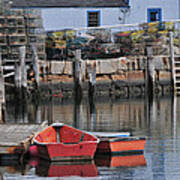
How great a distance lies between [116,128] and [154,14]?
24.7 meters

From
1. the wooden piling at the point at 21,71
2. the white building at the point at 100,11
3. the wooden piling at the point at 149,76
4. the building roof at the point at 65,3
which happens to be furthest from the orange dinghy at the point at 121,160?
the building roof at the point at 65,3

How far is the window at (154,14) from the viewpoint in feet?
160

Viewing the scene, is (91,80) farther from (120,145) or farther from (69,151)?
(69,151)

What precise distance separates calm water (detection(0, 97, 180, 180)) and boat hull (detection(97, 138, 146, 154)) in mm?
313

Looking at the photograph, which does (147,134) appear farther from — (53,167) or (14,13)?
(14,13)

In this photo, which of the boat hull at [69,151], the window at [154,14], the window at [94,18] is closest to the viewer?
the boat hull at [69,151]

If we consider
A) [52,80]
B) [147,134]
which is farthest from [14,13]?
[147,134]

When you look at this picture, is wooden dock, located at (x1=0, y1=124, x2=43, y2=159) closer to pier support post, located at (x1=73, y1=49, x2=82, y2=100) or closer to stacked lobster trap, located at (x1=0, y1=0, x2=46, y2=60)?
pier support post, located at (x1=73, y1=49, x2=82, y2=100)

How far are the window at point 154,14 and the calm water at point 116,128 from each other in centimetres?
1107

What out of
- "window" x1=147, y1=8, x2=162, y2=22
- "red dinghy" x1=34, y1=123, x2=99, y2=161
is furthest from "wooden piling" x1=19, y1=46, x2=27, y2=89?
"red dinghy" x1=34, y1=123, x2=99, y2=161

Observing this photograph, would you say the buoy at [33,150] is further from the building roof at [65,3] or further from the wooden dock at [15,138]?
the building roof at [65,3]

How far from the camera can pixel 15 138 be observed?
64.1 ft

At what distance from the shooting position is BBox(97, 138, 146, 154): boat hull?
19.3m

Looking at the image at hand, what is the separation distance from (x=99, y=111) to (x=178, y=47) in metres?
11.5
